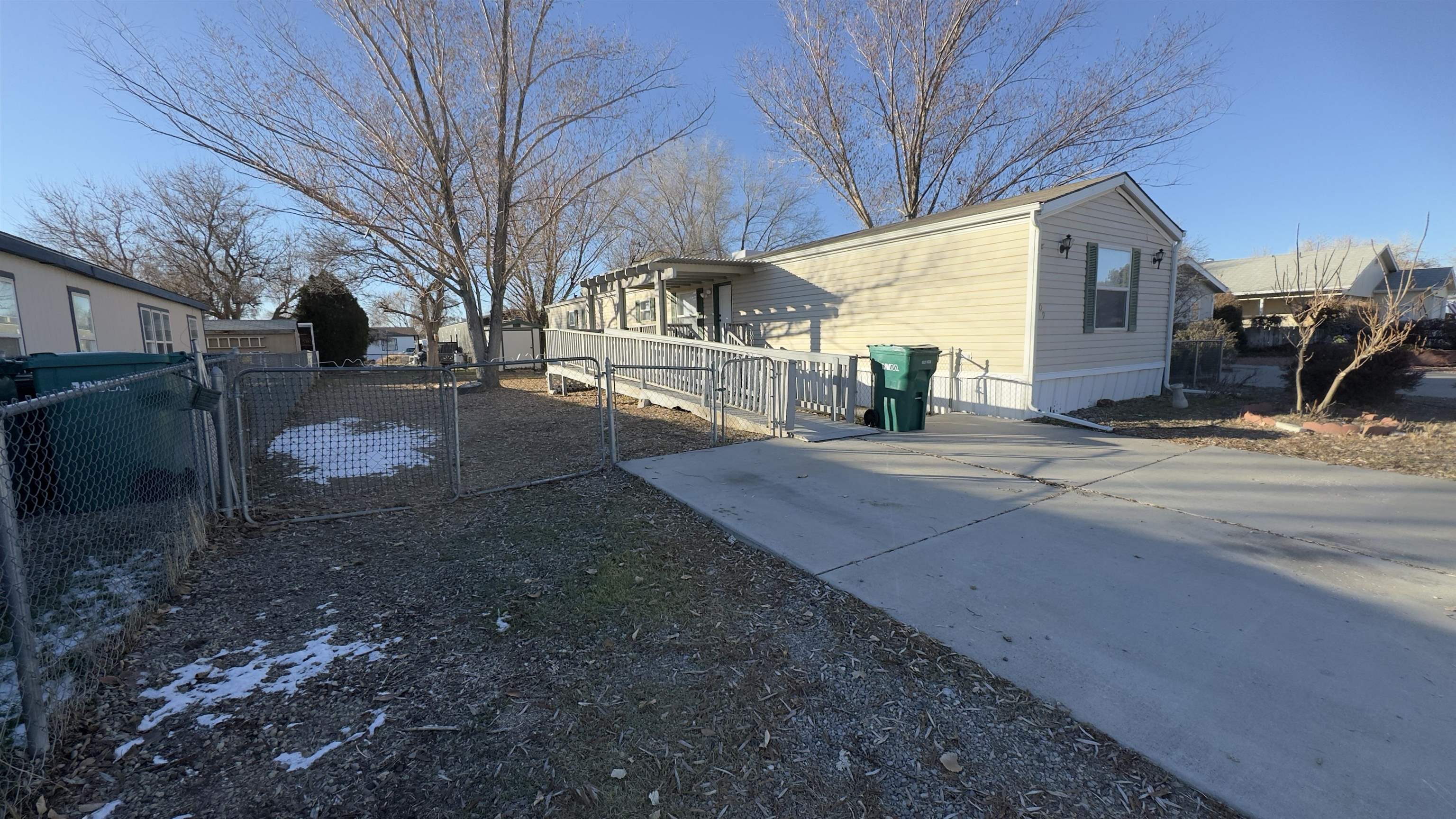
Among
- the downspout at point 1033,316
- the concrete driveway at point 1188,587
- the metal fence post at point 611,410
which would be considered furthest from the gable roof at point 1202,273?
the metal fence post at point 611,410

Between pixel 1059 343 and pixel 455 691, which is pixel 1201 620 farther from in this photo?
pixel 1059 343

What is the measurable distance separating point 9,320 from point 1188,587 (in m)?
12.4

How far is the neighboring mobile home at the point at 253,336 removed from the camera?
75.0 ft

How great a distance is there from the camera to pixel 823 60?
1822 cm

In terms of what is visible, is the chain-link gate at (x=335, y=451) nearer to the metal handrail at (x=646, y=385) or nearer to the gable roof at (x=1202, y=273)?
the metal handrail at (x=646, y=385)

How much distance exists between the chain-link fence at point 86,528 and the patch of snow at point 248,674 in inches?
9.9

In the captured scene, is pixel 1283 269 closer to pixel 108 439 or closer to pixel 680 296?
pixel 680 296

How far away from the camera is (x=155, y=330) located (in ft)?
43.8

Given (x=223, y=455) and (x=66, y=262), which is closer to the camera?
(x=223, y=455)

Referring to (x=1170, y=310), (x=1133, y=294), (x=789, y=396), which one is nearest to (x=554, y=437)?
(x=789, y=396)

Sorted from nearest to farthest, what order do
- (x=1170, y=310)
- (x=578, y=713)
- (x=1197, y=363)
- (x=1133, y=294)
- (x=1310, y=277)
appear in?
(x=578, y=713) < (x=1133, y=294) < (x=1170, y=310) < (x=1197, y=363) < (x=1310, y=277)

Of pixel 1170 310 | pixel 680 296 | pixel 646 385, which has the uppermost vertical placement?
pixel 680 296

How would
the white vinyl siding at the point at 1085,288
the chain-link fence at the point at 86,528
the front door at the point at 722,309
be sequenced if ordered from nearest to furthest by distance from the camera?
the chain-link fence at the point at 86,528 → the white vinyl siding at the point at 1085,288 → the front door at the point at 722,309

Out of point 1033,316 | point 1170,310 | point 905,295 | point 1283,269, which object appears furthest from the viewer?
point 1283,269
